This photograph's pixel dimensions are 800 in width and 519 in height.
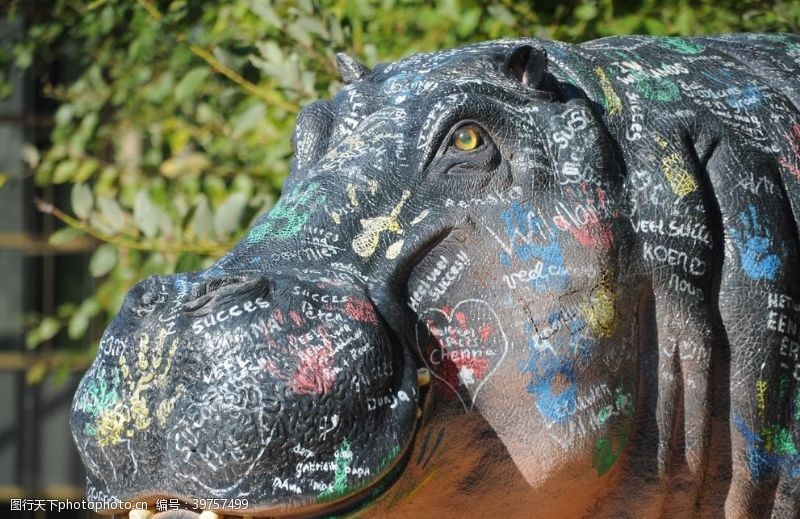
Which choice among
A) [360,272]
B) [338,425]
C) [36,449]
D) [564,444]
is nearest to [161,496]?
[338,425]

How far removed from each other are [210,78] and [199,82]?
336 mm

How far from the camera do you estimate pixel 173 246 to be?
8.80 ft

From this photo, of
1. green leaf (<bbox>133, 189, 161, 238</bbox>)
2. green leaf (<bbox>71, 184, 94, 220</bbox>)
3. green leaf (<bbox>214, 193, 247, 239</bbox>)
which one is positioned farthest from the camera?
green leaf (<bbox>71, 184, 94, 220</bbox>)

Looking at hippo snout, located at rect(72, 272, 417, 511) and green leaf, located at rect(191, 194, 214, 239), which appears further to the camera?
green leaf, located at rect(191, 194, 214, 239)

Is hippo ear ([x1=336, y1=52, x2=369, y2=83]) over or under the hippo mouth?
over

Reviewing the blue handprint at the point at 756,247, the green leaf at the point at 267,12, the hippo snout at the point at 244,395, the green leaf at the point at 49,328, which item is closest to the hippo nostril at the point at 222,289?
the hippo snout at the point at 244,395

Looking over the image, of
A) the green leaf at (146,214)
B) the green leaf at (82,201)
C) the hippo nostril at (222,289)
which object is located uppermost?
the hippo nostril at (222,289)

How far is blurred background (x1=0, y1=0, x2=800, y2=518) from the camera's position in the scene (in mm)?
2625

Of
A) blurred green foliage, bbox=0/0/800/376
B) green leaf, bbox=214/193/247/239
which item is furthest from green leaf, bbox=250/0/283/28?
green leaf, bbox=214/193/247/239

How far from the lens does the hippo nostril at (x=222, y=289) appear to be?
3.92 feet

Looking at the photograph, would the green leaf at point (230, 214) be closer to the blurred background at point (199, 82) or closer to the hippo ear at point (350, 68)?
the blurred background at point (199, 82)

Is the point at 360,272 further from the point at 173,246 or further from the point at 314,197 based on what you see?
the point at 173,246

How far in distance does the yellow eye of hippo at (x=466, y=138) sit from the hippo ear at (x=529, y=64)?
0.09 m

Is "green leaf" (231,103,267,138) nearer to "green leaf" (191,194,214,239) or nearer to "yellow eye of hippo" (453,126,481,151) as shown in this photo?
"green leaf" (191,194,214,239)
